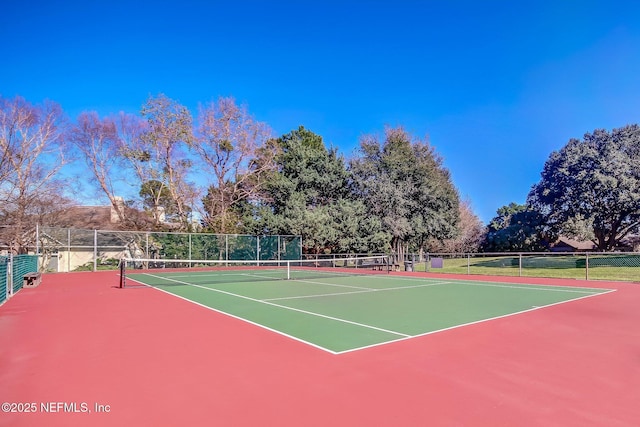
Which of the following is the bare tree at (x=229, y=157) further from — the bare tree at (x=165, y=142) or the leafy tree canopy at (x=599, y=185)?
the leafy tree canopy at (x=599, y=185)

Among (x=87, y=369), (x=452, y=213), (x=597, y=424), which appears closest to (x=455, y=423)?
(x=597, y=424)

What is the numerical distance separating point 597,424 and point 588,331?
4.56 m

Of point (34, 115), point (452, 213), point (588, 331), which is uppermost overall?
point (34, 115)

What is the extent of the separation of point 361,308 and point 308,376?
5.16m

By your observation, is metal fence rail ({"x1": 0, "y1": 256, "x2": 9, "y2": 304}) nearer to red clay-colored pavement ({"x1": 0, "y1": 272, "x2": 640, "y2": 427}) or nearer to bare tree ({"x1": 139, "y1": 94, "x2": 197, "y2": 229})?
red clay-colored pavement ({"x1": 0, "y1": 272, "x2": 640, "y2": 427})

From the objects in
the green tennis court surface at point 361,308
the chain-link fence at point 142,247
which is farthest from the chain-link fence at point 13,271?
the green tennis court surface at point 361,308

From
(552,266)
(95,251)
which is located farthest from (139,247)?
(552,266)

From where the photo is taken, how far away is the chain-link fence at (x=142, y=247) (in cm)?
2270

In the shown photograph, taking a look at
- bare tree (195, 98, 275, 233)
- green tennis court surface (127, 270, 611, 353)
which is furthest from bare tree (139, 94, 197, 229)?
green tennis court surface (127, 270, 611, 353)

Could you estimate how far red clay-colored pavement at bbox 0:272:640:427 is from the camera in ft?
11.9

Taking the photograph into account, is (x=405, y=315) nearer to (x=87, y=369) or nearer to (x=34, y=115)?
(x=87, y=369)

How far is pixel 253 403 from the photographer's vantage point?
390 centimetres

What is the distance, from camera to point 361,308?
9.69 meters

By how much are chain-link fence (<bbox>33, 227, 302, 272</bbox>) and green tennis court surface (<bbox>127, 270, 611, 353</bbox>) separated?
12370 millimetres
